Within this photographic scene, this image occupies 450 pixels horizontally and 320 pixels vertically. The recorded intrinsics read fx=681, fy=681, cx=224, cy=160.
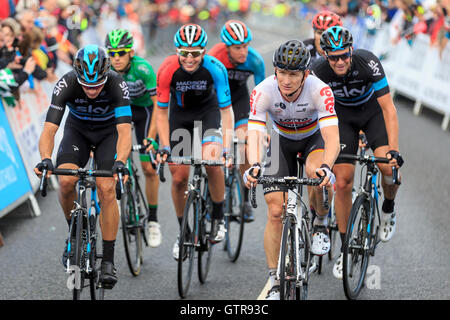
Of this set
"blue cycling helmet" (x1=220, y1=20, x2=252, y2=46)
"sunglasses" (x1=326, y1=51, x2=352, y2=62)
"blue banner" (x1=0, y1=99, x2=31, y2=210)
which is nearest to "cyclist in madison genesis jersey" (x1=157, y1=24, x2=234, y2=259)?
"blue cycling helmet" (x1=220, y1=20, x2=252, y2=46)

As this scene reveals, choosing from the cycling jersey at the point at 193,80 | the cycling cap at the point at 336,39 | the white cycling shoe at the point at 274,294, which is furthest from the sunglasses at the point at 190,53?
the white cycling shoe at the point at 274,294

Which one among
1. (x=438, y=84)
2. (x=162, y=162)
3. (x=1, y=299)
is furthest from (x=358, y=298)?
(x=438, y=84)

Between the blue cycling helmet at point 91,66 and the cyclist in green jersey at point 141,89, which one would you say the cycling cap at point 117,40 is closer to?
the cyclist in green jersey at point 141,89

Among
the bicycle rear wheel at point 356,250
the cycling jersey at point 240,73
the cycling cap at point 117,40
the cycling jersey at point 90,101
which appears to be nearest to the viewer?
the cycling jersey at point 90,101

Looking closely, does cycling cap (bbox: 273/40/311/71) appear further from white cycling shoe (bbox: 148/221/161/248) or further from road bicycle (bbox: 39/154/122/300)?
white cycling shoe (bbox: 148/221/161/248)

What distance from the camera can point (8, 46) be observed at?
929 cm

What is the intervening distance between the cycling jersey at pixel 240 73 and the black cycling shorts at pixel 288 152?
196 centimetres

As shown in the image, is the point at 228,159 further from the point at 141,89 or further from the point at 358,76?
the point at 141,89

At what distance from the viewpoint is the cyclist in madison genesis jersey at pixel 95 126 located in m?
5.37

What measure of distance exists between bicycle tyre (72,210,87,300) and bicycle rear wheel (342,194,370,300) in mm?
2169

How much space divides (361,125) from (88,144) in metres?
2.56

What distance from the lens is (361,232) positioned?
6094 mm
